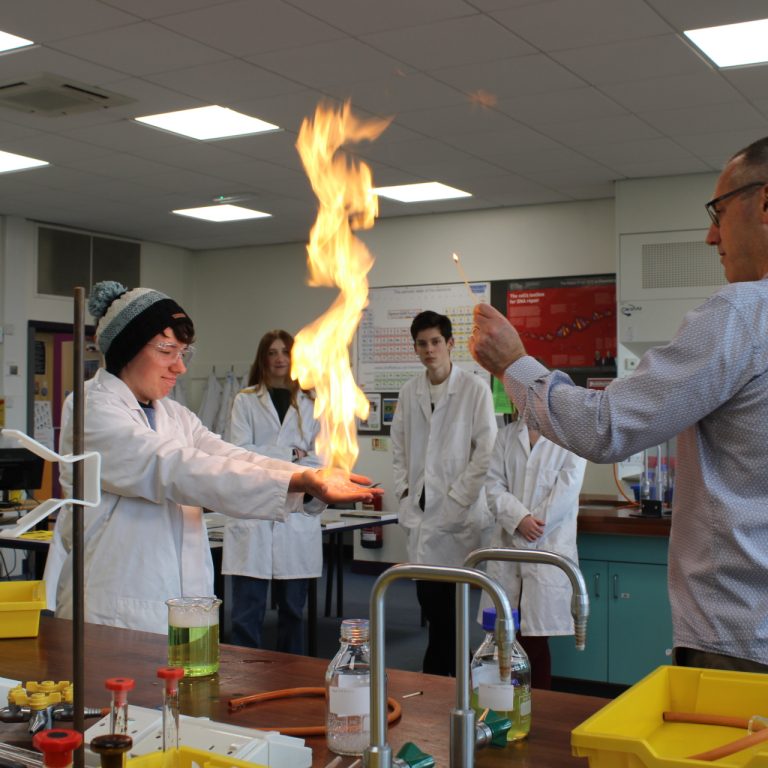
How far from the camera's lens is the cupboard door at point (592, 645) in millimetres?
5105

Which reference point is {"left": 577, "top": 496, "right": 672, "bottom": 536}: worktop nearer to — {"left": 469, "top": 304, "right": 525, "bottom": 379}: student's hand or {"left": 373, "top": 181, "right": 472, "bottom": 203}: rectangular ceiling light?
{"left": 469, "top": 304, "right": 525, "bottom": 379}: student's hand

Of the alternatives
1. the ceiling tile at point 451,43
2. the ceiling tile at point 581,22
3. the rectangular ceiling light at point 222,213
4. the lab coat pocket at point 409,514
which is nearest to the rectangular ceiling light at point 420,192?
the rectangular ceiling light at point 222,213

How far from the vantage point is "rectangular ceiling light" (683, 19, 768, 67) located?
4605mm

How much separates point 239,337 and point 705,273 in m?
5.04

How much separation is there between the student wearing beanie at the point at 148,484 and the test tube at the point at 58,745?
1.09 m

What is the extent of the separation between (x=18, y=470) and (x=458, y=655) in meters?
4.99

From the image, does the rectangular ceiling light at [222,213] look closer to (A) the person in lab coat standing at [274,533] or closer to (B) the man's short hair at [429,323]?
(A) the person in lab coat standing at [274,533]

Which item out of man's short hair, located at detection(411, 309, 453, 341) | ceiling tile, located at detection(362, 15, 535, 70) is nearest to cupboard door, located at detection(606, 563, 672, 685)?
man's short hair, located at detection(411, 309, 453, 341)

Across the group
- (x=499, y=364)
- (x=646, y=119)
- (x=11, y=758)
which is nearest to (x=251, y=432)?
(x=646, y=119)

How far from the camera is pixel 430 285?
30.0 feet

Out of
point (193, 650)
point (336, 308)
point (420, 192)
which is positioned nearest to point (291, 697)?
point (193, 650)

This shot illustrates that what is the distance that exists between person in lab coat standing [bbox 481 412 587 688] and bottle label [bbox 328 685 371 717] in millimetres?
2915

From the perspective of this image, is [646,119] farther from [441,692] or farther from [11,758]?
[11,758]

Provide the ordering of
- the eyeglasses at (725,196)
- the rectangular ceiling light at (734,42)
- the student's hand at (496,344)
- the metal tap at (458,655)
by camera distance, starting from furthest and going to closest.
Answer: the rectangular ceiling light at (734,42) < the student's hand at (496,344) < the eyeglasses at (725,196) < the metal tap at (458,655)
